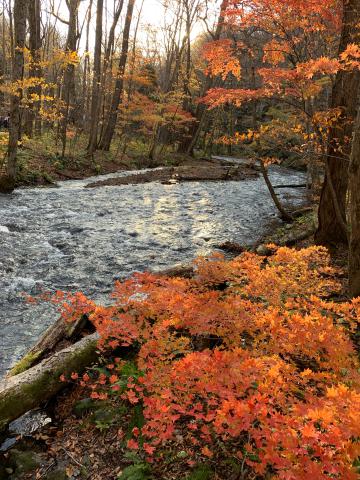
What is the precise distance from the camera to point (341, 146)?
22.2ft

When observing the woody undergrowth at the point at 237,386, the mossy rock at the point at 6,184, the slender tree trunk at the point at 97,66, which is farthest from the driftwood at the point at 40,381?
the slender tree trunk at the point at 97,66

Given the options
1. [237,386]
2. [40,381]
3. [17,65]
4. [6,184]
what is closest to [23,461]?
[40,381]

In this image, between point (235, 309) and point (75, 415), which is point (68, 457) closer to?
point (75, 415)

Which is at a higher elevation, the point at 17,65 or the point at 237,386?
the point at 17,65

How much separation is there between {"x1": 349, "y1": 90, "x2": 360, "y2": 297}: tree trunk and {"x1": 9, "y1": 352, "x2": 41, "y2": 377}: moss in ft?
13.8

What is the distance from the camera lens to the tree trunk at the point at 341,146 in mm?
6422

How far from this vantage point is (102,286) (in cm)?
698

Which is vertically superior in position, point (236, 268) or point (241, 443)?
point (236, 268)

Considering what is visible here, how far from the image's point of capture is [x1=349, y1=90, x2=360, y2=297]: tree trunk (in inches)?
175

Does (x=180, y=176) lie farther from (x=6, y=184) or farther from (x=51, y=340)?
(x=51, y=340)

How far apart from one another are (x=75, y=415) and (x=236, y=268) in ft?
10.2

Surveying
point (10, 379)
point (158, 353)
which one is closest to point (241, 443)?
point (158, 353)

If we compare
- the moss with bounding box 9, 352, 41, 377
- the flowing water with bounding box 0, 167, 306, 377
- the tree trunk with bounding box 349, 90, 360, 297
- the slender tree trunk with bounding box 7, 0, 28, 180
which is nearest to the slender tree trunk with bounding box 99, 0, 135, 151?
the flowing water with bounding box 0, 167, 306, 377

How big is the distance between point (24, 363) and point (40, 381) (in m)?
0.70
